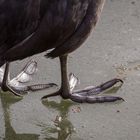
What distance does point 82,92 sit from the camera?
14.6 feet

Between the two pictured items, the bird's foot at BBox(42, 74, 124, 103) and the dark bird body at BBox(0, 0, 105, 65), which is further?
the bird's foot at BBox(42, 74, 124, 103)

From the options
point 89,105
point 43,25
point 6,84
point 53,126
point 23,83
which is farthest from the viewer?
point 23,83

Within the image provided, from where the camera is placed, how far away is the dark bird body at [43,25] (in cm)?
377

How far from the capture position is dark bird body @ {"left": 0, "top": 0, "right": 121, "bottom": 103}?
3770 millimetres

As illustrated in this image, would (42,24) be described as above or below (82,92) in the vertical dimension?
above

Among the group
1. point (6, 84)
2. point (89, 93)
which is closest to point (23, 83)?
point (6, 84)

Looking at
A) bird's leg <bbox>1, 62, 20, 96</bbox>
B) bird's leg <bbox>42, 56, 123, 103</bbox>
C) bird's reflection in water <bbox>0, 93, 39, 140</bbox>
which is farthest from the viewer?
bird's leg <bbox>1, 62, 20, 96</bbox>

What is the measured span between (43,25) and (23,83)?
921 millimetres

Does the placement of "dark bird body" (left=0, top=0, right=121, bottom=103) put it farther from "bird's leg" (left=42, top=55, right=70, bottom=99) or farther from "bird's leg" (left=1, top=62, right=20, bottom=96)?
"bird's leg" (left=1, top=62, right=20, bottom=96)

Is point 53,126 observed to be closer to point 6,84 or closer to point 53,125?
point 53,125

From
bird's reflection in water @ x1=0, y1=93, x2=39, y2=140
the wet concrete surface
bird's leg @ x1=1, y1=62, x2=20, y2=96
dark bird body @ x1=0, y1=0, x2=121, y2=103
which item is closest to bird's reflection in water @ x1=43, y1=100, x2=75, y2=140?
the wet concrete surface

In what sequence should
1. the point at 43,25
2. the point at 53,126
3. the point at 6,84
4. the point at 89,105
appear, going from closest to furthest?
the point at 43,25 → the point at 53,126 → the point at 89,105 → the point at 6,84

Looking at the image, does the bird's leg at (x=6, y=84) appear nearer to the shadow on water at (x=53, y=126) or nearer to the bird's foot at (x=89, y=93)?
the shadow on water at (x=53, y=126)

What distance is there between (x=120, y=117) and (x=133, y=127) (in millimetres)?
144
